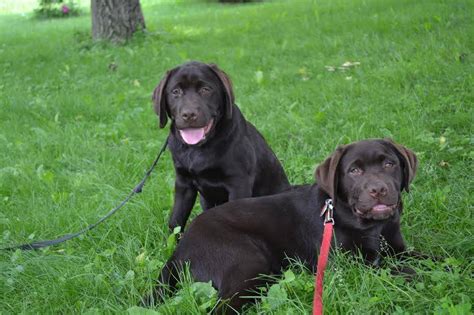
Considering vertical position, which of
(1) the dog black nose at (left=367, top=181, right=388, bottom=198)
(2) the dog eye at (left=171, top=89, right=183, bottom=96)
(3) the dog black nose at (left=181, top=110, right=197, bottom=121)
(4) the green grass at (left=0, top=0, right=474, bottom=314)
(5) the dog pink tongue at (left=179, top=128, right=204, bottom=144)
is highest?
(2) the dog eye at (left=171, top=89, right=183, bottom=96)

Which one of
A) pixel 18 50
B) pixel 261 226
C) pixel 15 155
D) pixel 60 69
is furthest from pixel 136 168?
pixel 18 50

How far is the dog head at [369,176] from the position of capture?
318 cm

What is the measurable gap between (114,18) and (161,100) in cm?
774

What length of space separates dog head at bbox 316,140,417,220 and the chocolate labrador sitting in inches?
28.6

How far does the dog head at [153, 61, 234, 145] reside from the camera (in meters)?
3.84

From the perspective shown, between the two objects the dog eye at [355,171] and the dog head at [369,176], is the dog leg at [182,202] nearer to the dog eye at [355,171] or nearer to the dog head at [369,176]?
the dog head at [369,176]

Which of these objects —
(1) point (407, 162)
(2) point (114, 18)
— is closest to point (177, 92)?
(1) point (407, 162)

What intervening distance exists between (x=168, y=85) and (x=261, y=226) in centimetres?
125

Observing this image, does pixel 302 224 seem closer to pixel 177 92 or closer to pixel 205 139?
pixel 205 139

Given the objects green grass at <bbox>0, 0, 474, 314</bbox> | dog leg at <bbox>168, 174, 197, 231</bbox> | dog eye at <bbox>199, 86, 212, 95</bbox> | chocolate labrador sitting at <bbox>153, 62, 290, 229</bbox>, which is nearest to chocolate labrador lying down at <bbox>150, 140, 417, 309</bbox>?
green grass at <bbox>0, 0, 474, 314</bbox>

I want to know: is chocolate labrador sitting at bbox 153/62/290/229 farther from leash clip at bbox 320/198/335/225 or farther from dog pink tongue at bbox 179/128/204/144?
leash clip at bbox 320/198/335/225

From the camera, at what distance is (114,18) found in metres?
11.3

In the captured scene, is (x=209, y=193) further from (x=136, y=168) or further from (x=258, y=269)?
(x=136, y=168)

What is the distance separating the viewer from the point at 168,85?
13.4ft
